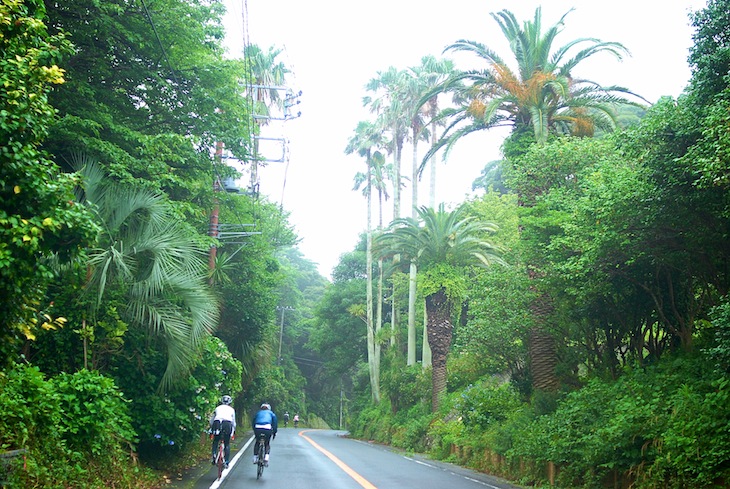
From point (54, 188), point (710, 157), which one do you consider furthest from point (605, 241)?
point (54, 188)

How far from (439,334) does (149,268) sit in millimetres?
20915

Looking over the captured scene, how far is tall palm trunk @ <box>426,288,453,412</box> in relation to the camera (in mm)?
32750

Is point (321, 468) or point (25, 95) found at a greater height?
point (25, 95)

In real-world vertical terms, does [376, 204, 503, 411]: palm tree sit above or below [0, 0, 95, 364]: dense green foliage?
above

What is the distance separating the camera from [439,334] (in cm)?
3275

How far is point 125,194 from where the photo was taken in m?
13.3

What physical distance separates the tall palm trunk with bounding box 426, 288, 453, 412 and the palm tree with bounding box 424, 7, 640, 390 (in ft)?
36.8

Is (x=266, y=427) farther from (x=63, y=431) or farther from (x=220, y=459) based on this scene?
(x=63, y=431)

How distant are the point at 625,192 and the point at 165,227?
9.04 meters

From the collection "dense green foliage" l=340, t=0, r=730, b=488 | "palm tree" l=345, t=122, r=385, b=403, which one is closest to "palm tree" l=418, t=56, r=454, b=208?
"palm tree" l=345, t=122, r=385, b=403

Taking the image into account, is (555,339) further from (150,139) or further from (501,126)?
(150,139)

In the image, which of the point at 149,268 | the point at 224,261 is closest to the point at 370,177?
the point at 224,261

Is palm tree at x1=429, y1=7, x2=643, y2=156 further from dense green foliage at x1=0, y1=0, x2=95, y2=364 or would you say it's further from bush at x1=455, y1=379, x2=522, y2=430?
dense green foliage at x1=0, y1=0, x2=95, y2=364

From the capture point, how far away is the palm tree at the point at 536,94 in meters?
21.2
